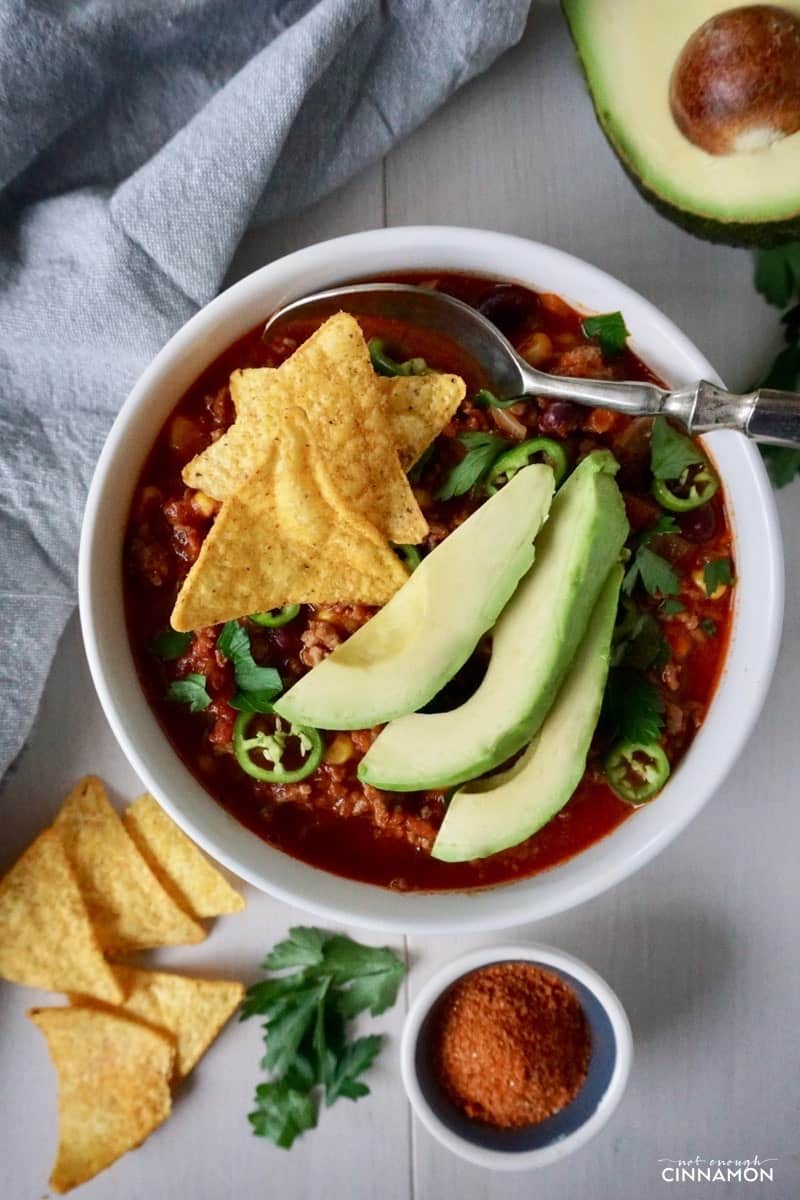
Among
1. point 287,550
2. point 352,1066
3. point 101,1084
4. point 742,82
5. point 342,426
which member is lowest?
point 101,1084

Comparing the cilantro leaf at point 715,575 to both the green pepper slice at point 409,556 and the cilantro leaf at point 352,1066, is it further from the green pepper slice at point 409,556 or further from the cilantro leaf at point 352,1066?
the cilantro leaf at point 352,1066

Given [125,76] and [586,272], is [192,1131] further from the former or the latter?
[125,76]

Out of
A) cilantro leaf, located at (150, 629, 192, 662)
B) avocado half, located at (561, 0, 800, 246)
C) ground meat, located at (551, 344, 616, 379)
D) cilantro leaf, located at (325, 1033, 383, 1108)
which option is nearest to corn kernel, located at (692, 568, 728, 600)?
ground meat, located at (551, 344, 616, 379)

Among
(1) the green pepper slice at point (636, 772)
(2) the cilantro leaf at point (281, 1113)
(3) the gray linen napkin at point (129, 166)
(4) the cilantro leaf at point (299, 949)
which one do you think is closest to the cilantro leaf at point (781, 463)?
(1) the green pepper slice at point (636, 772)

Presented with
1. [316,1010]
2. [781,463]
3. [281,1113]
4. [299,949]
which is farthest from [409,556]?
[281,1113]

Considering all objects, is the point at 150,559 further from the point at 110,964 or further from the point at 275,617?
the point at 110,964

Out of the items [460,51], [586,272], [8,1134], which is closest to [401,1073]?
[8,1134]

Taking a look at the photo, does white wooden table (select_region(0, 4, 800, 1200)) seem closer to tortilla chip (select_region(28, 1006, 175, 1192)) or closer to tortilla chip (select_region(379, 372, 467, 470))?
tortilla chip (select_region(28, 1006, 175, 1192))
